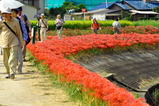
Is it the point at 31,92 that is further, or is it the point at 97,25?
the point at 97,25

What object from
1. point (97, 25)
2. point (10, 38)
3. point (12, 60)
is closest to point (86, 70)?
point (12, 60)

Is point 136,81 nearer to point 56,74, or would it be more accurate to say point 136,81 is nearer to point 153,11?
point 56,74

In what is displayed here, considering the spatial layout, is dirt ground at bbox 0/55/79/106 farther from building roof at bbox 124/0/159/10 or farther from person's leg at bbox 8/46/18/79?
building roof at bbox 124/0/159/10

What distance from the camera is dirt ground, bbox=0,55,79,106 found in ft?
23.2

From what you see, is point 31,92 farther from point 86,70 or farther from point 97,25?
point 97,25

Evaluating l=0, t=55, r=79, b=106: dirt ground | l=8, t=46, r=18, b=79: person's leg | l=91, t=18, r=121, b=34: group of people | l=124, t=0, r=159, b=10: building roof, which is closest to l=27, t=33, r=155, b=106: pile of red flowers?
l=0, t=55, r=79, b=106: dirt ground

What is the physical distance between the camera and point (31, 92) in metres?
7.99

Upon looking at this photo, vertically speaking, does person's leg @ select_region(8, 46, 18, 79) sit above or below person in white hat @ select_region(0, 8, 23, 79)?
below

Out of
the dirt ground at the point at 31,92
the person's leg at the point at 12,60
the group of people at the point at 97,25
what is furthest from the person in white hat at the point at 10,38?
the group of people at the point at 97,25

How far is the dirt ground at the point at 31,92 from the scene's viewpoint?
278 inches

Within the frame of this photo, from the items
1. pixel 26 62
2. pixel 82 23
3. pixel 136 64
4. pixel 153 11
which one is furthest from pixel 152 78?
pixel 153 11

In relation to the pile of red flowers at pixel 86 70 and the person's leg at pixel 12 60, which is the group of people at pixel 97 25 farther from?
the person's leg at pixel 12 60

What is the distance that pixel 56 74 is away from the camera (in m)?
9.76

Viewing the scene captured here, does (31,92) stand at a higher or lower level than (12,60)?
lower
